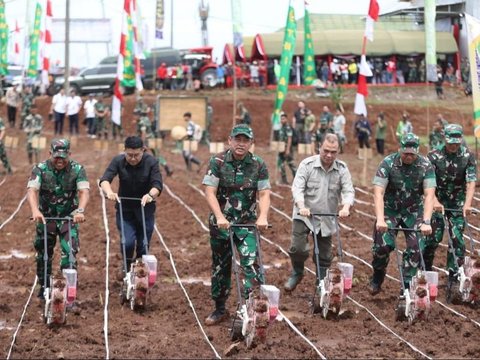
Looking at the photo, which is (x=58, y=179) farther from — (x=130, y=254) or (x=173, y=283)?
(x=173, y=283)

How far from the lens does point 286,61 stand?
75.9 feet

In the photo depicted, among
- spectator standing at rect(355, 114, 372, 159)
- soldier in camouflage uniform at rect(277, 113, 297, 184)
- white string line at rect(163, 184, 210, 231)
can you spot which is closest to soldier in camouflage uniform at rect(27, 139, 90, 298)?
white string line at rect(163, 184, 210, 231)

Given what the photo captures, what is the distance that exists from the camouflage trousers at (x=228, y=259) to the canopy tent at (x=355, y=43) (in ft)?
117

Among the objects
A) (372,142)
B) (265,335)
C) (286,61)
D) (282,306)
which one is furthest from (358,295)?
(372,142)

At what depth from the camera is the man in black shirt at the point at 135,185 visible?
11031mm

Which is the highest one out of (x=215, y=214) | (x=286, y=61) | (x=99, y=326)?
(x=286, y=61)

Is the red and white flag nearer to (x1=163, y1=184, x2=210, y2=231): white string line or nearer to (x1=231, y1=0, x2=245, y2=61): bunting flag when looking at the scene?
(x1=231, y1=0, x2=245, y2=61): bunting flag

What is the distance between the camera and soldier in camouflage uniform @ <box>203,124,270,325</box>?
381 inches

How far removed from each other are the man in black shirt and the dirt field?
0.72 meters

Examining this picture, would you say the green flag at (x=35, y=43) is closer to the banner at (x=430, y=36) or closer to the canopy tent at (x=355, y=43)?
the canopy tent at (x=355, y=43)

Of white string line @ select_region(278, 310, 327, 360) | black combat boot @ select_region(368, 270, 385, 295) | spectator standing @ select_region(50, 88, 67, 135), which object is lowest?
white string line @ select_region(278, 310, 327, 360)

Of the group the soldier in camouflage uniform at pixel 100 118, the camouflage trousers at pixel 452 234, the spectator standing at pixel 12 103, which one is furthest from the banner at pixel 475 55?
the spectator standing at pixel 12 103

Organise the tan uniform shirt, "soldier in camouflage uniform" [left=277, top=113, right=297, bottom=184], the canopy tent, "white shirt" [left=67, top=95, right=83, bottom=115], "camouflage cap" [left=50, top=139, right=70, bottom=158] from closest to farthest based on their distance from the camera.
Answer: "camouflage cap" [left=50, top=139, right=70, bottom=158], the tan uniform shirt, "soldier in camouflage uniform" [left=277, top=113, right=297, bottom=184], "white shirt" [left=67, top=95, right=83, bottom=115], the canopy tent

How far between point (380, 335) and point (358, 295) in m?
2.09
